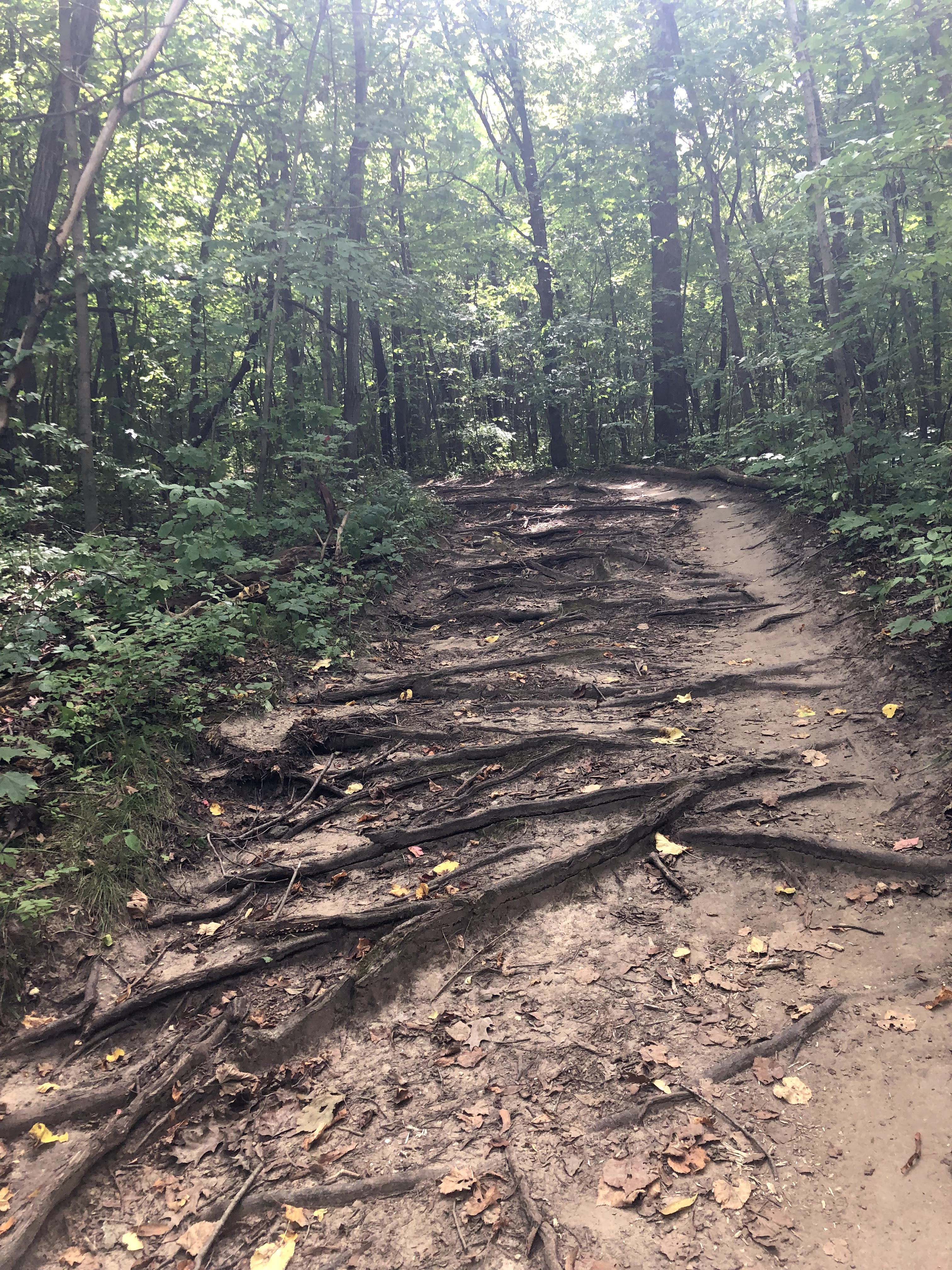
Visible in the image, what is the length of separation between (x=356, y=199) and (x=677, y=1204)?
1275 centimetres

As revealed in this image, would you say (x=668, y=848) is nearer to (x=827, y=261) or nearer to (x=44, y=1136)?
(x=44, y=1136)

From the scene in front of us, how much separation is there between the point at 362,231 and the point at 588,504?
592 centimetres

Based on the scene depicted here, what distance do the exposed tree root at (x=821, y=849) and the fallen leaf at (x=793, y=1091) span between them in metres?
1.45

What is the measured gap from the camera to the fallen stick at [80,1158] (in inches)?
95.0

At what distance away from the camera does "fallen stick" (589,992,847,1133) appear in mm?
2791

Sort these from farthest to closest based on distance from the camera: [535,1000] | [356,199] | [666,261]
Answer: [666,261] < [356,199] < [535,1000]

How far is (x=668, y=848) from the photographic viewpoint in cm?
431

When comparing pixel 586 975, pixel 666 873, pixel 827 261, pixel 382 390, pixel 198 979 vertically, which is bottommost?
pixel 586 975

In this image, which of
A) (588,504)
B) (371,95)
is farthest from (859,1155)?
(371,95)

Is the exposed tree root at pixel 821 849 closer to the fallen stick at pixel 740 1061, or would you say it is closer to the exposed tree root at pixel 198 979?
the fallen stick at pixel 740 1061

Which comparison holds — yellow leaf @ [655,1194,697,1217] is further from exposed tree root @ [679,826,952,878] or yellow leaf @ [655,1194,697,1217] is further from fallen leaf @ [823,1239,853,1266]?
exposed tree root @ [679,826,952,878]

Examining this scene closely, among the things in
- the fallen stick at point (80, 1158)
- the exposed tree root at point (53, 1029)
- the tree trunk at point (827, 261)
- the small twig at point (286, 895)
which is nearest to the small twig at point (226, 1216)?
→ the fallen stick at point (80, 1158)

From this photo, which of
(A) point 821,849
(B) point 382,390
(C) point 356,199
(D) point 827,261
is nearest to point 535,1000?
(A) point 821,849

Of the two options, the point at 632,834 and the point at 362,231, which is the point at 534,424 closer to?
the point at 362,231
